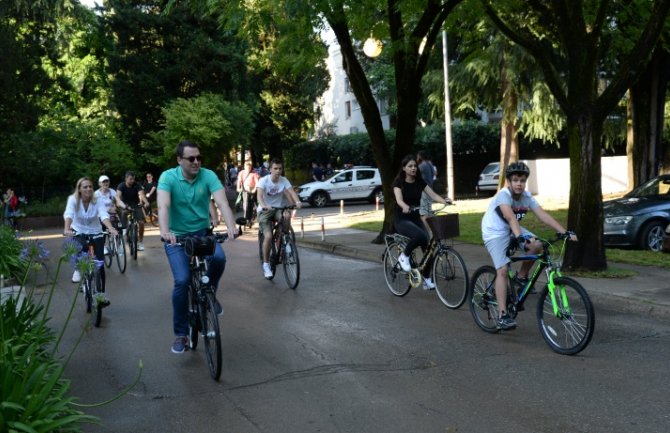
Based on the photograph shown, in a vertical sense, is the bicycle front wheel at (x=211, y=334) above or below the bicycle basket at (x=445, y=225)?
below

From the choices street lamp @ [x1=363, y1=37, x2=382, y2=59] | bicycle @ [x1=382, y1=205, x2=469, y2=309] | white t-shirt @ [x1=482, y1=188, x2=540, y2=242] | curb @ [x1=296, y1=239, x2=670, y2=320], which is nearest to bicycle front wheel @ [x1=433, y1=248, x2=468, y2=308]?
bicycle @ [x1=382, y1=205, x2=469, y2=309]

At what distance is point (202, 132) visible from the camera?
113ft

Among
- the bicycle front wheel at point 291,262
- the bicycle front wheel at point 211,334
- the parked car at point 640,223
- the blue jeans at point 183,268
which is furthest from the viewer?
the parked car at point 640,223

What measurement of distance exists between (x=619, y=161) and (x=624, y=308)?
Answer: 87.0ft

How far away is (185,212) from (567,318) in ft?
11.8

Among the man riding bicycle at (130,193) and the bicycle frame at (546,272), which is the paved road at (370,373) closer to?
the bicycle frame at (546,272)

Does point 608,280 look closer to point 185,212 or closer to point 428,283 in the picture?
point 428,283

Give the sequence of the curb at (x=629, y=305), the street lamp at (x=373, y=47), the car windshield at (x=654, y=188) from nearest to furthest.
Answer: the curb at (x=629, y=305) → the car windshield at (x=654, y=188) → the street lamp at (x=373, y=47)

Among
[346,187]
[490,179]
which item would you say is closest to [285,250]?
[346,187]

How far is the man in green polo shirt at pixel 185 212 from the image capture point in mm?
6949

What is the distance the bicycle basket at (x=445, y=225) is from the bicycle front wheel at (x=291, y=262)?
2.67 m

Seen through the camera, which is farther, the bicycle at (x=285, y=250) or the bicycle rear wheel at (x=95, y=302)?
the bicycle at (x=285, y=250)

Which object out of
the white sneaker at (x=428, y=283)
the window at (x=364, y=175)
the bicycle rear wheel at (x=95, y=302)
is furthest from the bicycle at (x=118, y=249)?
the window at (x=364, y=175)

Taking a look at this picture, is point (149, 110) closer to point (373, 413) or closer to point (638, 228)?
point (638, 228)
